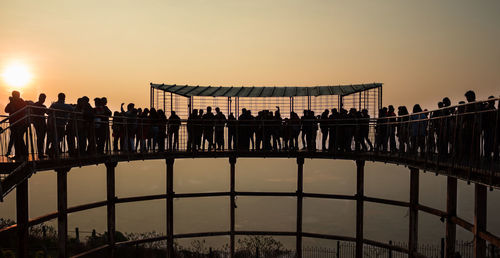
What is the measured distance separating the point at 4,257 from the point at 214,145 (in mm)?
14010

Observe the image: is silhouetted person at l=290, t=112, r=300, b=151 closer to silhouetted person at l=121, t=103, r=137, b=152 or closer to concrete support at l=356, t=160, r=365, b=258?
concrete support at l=356, t=160, r=365, b=258

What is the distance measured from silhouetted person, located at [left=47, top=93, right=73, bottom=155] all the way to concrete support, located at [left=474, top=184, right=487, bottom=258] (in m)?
10.8

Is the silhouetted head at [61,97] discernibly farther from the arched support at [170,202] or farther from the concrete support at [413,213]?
the concrete support at [413,213]

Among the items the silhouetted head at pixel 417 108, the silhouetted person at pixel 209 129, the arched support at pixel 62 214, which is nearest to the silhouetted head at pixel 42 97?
the arched support at pixel 62 214

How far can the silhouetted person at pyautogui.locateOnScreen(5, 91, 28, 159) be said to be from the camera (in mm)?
12070

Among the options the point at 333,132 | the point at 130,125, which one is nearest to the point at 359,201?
the point at 333,132

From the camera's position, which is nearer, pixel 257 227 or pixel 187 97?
pixel 187 97

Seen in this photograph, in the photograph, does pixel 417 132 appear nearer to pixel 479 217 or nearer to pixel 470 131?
pixel 470 131

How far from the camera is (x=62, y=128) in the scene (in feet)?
47.0

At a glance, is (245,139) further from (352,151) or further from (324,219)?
(324,219)

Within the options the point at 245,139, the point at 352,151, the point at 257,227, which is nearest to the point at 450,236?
the point at 352,151

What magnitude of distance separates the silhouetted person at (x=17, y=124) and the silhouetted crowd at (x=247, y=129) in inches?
0.9

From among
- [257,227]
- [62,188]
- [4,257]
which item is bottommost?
[257,227]

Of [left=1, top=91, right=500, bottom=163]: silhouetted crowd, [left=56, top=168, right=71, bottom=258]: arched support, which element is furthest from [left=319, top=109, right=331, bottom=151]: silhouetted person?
[left=56, top=168, right=71, bottom=258]: arched support
